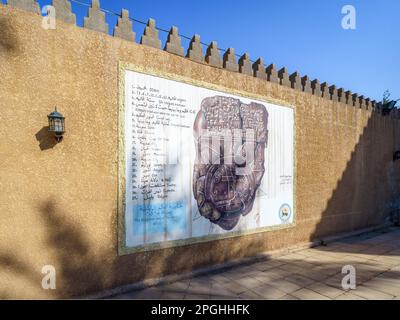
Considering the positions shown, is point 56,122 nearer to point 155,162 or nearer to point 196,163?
point 155,162

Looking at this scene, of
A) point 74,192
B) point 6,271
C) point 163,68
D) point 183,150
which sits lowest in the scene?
point 6,271

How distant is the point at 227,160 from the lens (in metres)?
4.88

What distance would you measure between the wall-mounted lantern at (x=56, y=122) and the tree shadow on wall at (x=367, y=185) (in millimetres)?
6238

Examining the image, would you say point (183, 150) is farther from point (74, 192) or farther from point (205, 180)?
point (74, 192)

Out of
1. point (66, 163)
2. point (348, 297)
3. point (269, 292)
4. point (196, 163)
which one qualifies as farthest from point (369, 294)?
point (66, 163)

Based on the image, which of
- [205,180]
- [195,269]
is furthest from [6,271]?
[205,180]

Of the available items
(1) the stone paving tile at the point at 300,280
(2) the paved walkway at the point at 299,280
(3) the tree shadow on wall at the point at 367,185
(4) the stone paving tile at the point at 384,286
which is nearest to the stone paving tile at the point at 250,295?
(2) the paved walkway at the point at 299,280

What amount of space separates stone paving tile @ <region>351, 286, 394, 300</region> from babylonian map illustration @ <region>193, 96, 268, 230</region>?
220 centimetres

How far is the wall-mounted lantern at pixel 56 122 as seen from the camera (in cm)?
322

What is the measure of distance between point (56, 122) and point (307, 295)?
4.33 metres

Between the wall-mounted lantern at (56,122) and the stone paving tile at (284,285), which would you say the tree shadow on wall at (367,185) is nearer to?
the stone paving tile at (284,285)

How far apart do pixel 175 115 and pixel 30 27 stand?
2308mm

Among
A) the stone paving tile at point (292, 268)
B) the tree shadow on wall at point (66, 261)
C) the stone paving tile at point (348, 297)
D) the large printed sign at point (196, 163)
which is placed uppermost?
the large printed sign at point (196, 163)

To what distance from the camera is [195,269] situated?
14.7ft
